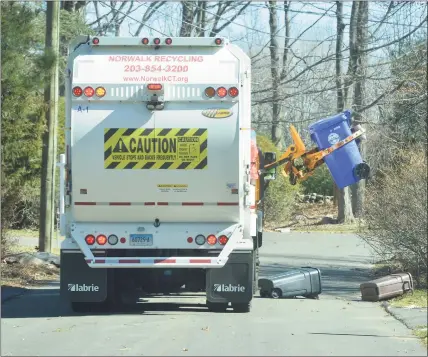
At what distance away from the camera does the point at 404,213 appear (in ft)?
52.9

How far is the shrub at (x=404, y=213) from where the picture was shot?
15.6 m

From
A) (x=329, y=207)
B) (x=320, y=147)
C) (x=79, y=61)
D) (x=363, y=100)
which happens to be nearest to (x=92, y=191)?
(x=79, y=61)

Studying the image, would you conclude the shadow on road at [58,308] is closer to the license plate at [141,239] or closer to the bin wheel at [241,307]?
the bin wheel at [241,307]

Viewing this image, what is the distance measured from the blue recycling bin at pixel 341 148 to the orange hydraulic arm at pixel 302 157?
71 mm

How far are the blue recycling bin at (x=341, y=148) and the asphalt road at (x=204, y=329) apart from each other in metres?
2.12

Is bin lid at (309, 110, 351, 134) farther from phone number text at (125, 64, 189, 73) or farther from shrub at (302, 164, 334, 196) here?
shrub at (302, 164, 334, 196)

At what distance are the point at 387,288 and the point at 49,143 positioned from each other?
846 centimetres

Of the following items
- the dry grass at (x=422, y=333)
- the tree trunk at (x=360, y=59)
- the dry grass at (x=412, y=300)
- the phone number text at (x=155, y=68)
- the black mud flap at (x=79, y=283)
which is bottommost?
the dry grass at (x=412, y=300)

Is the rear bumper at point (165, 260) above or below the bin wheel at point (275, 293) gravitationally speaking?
above

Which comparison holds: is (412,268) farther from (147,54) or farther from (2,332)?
(2,332)

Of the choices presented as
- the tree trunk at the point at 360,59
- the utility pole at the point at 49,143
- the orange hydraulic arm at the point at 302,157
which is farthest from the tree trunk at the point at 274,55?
the orange hydraulic arm at the point at 302,157

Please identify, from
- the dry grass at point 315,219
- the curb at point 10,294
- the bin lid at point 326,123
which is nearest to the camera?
the curb at point 10,294

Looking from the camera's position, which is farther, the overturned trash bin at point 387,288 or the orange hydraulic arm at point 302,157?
the orange hydraulic arm at point 302,157

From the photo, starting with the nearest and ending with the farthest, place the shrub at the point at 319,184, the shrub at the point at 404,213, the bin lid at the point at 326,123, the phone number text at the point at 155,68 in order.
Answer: the phone number text at the point at 155,68 → the shrub at the point at 404,213 → the bin lid at the point at 326,123 → the shrub at the point at 319,184
